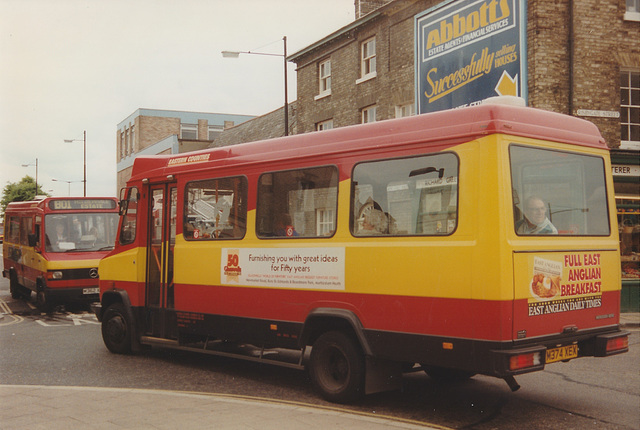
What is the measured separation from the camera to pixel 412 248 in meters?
6.53

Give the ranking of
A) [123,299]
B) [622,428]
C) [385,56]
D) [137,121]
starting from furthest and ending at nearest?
[137,121] → [385,56] → [123,299] → [622,428]

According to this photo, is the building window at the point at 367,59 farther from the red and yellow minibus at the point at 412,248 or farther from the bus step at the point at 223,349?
the red and yellow minibus at the point at 412,248

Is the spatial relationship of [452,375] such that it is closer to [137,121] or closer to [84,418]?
[84,418]

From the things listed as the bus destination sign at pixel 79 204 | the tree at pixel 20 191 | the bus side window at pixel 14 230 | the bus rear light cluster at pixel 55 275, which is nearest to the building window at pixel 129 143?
the tree at pixel 20 191

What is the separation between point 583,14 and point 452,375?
1210 cm

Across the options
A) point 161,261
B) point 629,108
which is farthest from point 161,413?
point 629,108

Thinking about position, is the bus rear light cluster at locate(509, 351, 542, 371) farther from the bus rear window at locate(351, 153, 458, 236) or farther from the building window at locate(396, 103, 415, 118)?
the building window at locate(396, 103, 415, 118)

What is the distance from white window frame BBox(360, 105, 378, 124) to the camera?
22648 millimetres

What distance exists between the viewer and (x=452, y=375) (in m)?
8.09

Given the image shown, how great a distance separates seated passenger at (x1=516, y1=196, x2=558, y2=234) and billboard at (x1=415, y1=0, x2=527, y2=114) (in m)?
10.6

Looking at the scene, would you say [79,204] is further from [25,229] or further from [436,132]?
[436,132]

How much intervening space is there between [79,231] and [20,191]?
80.5m

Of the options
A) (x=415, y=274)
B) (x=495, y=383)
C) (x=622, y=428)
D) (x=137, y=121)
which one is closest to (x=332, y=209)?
(x=415, y=274)

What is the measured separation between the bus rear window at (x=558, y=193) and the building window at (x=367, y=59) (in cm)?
1591
